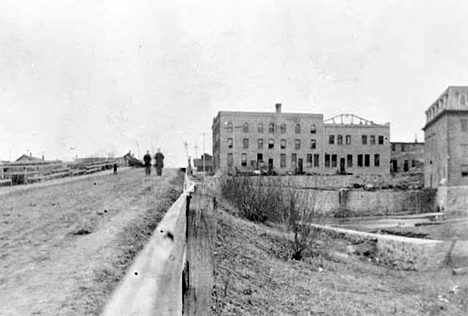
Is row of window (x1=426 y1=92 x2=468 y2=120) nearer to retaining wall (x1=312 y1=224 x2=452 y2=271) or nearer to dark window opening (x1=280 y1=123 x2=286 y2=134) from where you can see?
dark window opening (x1=280 y1=123 x2=286 y2=134)

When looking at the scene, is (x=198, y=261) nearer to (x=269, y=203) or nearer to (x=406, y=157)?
(x=269, y=203)

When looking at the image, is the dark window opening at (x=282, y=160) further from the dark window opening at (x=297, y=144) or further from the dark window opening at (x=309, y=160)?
the dark window opening at (x=309, y=160)

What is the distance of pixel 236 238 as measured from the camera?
11539 mm

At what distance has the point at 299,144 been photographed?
220 ft

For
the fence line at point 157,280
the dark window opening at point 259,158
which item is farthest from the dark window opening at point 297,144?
the fence line at point 157,280

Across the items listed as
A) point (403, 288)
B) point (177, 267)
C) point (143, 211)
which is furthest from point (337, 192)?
point (177, 267)

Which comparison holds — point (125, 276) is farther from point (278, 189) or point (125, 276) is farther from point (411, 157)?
point (411, 157)

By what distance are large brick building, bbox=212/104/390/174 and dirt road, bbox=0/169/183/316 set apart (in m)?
50.9

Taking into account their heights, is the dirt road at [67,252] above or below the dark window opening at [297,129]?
below

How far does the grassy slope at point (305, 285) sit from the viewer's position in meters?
7.15

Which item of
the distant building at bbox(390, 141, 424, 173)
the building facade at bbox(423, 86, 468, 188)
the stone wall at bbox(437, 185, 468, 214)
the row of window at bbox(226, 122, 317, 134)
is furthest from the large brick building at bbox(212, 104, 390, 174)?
the stone wall at bbox(437, 185, 468, 214)

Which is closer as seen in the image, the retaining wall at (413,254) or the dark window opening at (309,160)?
Answer: the retaining wall at (413,254)

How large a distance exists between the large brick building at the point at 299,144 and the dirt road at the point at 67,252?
50.9m

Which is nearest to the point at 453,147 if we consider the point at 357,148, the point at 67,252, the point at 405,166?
the point at 357,148
